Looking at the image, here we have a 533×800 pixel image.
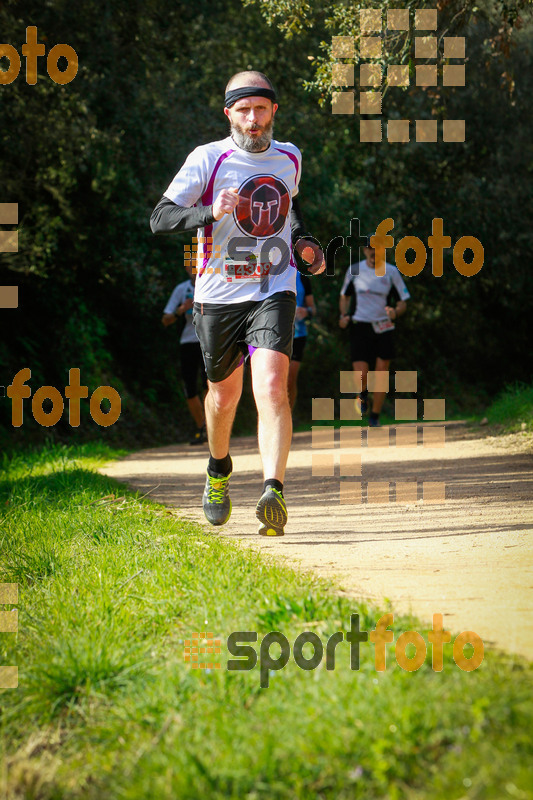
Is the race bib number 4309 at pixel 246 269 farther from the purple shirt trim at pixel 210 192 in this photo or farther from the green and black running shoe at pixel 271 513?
the green and black running shoe at pixel 271 513

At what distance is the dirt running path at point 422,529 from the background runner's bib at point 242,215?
139cm

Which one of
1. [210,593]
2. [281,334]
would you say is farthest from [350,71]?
[210,593]

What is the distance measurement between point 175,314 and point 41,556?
764 centimetres

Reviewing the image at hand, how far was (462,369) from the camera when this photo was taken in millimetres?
21609

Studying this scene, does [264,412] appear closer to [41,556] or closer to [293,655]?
[41,556]

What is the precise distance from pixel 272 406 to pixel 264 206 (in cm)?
103

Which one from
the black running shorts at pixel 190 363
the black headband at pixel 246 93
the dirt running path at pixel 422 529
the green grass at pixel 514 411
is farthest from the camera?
the black running shorts at pixel 190 363

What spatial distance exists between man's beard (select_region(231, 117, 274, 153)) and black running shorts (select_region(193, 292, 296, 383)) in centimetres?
76

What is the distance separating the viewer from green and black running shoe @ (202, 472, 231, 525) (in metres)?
5.38

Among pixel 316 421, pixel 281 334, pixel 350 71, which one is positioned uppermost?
pixel 350 71

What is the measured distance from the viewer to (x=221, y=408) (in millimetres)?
5320

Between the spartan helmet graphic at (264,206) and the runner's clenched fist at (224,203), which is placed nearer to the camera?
the runner's clenched fist at (224,203)

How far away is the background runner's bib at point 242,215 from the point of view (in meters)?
4.91
